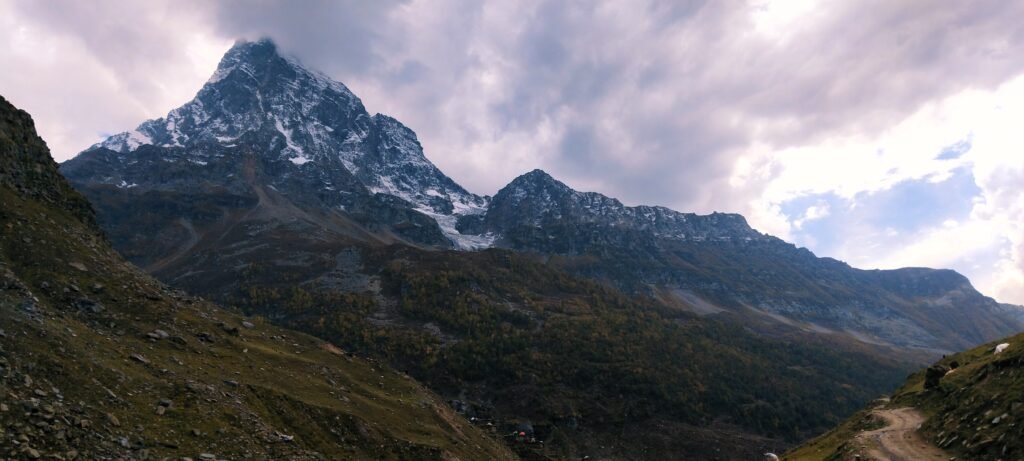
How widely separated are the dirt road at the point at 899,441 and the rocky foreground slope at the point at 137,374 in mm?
44385

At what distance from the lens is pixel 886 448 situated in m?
48.3

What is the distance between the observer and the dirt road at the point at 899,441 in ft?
149

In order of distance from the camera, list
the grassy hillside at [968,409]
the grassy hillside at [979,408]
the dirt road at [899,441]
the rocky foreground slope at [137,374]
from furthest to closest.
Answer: the dirt road at [899,441]
the grassy hillside at [968,409]
the grassy hillside at [979,408]
the rocky foreground slope at [137,374]

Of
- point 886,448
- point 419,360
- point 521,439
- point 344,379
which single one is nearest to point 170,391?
point 344,379

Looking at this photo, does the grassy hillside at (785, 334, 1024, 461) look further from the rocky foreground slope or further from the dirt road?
the rocky foreground slope

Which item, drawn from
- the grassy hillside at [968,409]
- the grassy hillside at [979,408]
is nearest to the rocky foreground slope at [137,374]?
the grassy hillside at [968,409]

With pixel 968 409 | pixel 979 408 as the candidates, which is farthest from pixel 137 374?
pixel 968 409

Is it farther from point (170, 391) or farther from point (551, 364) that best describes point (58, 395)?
point (551, 364)

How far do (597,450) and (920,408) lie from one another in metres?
96.4

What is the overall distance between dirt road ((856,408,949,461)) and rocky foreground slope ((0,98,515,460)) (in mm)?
44385

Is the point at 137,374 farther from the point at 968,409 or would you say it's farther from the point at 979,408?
the point at 968,409

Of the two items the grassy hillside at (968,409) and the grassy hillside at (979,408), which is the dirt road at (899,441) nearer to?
the grassy hillside at (968,409)

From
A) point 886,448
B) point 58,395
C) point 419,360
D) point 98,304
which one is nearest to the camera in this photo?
point 58,395

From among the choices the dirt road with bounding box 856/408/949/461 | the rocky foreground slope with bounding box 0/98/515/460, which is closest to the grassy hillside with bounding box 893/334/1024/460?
the dirt road with bounding box 856/408/949/461
